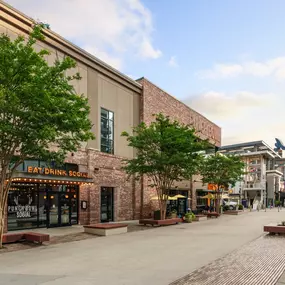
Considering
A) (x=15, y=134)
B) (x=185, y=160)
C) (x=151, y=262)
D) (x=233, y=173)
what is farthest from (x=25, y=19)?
(x=233, y=173)

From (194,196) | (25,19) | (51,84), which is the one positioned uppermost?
(25,19)

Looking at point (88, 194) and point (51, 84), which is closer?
point (51, 84)

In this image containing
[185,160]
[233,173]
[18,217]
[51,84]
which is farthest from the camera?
[233,173]

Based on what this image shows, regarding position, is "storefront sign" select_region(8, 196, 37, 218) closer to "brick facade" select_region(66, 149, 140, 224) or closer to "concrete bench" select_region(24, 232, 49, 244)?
"brick facade" select_region(66, 149, 140, 224)

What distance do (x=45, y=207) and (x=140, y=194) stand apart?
11.1 metres

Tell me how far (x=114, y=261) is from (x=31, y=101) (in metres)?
6.82

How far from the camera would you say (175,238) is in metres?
18.4

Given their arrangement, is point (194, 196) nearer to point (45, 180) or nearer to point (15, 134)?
point (45, 180)

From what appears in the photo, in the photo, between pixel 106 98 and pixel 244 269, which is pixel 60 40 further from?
pixel 244 269

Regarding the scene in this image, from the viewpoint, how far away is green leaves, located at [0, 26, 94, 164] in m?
13.9

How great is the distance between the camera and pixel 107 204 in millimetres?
29609

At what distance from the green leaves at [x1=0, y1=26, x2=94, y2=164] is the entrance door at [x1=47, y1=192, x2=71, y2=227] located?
948 cm

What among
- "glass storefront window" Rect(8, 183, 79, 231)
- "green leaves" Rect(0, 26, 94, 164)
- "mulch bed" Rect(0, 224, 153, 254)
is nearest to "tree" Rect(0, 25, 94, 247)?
"green leaves" Rect(0, 26, 94, 164)

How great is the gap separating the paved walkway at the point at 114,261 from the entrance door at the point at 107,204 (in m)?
11.3
